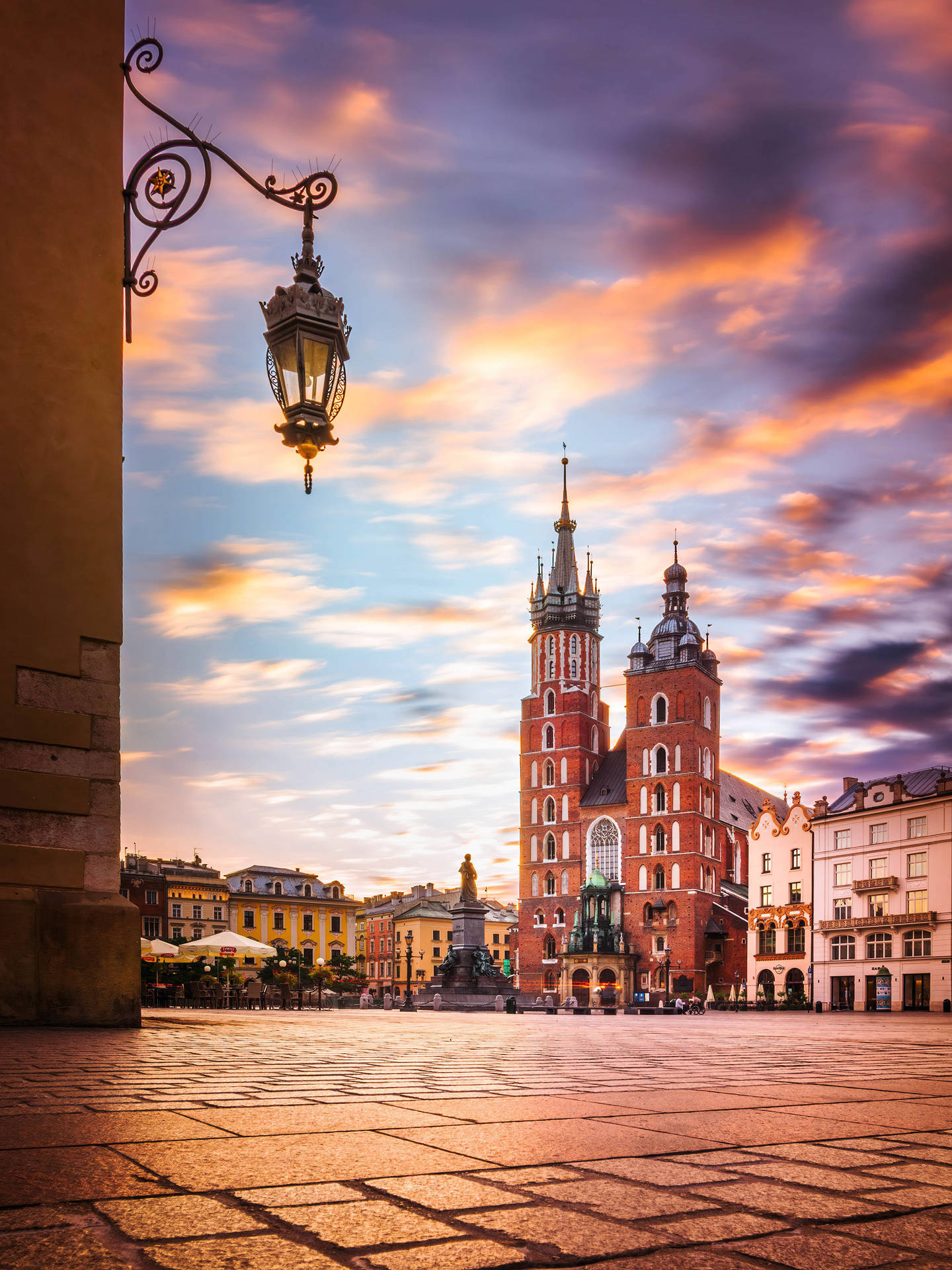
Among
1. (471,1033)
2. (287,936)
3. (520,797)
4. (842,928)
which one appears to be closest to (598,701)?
(520,797)

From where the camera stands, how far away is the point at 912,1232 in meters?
2.02

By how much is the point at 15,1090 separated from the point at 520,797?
8284 centimetres

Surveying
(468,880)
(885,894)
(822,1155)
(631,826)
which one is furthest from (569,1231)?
(631,826)

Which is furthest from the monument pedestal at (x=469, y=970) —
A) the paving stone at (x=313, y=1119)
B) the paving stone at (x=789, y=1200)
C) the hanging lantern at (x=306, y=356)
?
the paving stone at (x=789, y=1200)

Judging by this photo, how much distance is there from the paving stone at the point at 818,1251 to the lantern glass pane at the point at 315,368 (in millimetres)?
5735

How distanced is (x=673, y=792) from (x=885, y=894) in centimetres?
2646

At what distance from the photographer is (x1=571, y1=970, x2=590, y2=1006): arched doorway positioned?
73625 millimetres

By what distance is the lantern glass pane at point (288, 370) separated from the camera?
681cm

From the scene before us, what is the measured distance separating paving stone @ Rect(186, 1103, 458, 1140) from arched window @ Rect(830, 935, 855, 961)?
54745 millimetres

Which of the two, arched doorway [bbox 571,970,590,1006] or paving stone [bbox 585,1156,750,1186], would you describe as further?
arched doorway [bbox 571,970,590,1006]

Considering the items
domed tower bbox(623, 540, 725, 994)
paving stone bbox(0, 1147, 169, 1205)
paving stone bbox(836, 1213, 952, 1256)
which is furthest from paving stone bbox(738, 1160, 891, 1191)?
domed tower bbox(623, 540, 725, 994)

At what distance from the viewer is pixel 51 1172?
2377 mm

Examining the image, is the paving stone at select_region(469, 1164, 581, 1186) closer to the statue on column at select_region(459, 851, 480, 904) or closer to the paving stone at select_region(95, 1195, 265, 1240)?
the paving stone at select_region(95, 1195, 265, 1240)

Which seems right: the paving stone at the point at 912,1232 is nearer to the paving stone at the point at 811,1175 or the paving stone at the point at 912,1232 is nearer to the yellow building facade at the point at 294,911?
the paving stone at the point at 811,1175
